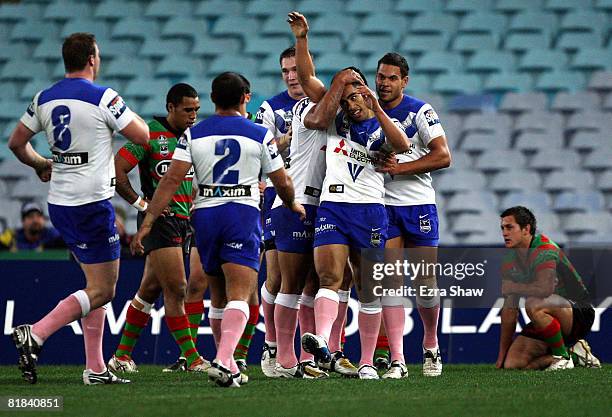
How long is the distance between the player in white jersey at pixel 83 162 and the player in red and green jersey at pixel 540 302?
3.28 metres

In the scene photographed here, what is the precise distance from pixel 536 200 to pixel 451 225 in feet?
3.70

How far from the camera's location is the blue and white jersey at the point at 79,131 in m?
6.76

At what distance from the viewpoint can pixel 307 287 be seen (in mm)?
7816

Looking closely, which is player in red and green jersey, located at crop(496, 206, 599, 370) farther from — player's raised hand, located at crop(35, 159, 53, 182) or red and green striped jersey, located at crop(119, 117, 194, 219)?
player's raised hand, located at crop(35, 159, 53, 182)

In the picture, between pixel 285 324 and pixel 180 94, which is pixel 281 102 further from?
pixel 285 324

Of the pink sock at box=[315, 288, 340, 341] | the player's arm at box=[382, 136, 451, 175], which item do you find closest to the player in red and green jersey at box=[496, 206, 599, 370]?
the player's arm at box=[382, 136, 451, 175]

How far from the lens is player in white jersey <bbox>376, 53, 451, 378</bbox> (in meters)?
7.66

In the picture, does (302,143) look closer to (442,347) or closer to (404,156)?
(404,156)

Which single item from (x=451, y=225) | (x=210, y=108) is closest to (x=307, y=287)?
(x=451, y=225)

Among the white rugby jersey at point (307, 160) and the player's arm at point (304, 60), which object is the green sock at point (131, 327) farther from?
the player's arm at point (304, 60)

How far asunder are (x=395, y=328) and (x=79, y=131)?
244 cm

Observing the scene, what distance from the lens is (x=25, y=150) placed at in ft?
23.0

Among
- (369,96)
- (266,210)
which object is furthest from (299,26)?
(266,210)

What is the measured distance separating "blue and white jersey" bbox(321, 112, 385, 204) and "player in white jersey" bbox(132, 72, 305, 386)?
21.2 inches
